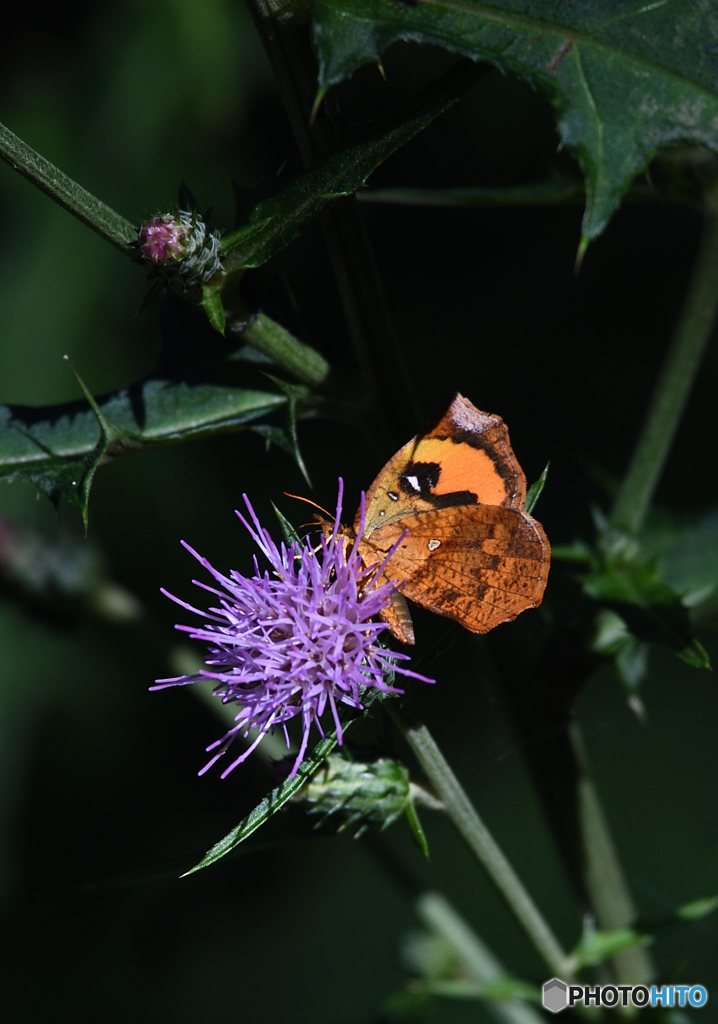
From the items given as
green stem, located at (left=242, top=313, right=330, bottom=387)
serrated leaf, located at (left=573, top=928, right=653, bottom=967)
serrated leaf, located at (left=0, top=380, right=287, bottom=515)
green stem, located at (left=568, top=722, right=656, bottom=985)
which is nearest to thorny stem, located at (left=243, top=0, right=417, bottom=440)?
green stem, located at (left=242, top=313, right=330, bottom=387)

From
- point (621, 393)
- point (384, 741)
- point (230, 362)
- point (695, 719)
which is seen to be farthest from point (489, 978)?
point (621, 393)

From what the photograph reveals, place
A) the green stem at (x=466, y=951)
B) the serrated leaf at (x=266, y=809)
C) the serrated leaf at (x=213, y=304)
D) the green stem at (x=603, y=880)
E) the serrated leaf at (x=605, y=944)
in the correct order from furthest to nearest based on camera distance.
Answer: the green stem at (x=466, y=951) < the green stem at (x=603, y=880) < the serrated leaf at (x=605, y=944) < the serrated leaf at (x=213, y=304) < the serrated leaf at (x=266, y=809)

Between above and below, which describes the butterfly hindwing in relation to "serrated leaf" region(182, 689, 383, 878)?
above

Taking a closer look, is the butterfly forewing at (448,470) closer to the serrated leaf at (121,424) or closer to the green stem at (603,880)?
the serrated leaf at (121,424)

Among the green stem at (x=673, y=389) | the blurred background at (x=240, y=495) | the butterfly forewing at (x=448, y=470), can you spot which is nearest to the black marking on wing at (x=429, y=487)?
the butterfly forewing at (x=448, y=470)

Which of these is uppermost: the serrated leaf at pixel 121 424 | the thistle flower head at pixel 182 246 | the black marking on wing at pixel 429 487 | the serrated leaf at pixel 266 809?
the thistle flower head at pixel 182 246

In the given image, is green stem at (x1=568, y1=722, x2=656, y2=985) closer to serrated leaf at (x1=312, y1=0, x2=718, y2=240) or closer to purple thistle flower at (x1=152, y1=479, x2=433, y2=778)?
purple thistle flower at (x1=152, y1=479, x2=433, y2=778)
